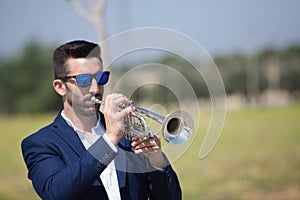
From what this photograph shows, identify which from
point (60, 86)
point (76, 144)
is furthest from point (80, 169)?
point (60, 86)

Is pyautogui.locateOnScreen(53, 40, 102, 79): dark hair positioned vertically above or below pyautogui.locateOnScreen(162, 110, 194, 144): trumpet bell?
above

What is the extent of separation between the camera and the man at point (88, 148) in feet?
7.51

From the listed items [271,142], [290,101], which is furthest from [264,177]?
[290,101]

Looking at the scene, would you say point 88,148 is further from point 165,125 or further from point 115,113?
point 165,125

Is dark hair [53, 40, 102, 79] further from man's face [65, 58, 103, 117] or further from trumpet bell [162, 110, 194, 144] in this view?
trumpet bell [162, 110, 194, 144]

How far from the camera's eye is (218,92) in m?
2.56

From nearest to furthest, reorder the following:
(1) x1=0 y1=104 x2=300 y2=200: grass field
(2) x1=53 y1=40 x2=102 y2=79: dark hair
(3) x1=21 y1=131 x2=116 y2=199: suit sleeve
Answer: (3) x1=21 y1=131 x2=116 y2=199: suit sleeve < (2) x1=53 y1=40 x2=102 y2=79: dark hair < (1) x1=0 y1=104 x2=300 y2=200: grass field

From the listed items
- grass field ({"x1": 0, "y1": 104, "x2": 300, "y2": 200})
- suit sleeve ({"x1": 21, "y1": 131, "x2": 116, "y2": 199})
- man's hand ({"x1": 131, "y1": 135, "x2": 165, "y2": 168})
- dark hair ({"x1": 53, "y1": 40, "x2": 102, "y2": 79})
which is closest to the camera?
suit sleeve ({"x1": 21, "y1": 131, "x2": 116, "y2": 199})

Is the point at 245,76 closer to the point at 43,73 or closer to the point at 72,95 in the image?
the point at 43,73

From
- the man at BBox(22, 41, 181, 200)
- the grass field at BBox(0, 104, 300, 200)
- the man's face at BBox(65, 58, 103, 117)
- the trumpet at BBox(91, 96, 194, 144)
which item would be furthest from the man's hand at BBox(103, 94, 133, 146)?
the grass field at BBox(0, 104, 300, 200)

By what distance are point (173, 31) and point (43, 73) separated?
2426 inches

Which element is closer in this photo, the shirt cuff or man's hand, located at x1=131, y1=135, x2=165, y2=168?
the shirt cuff

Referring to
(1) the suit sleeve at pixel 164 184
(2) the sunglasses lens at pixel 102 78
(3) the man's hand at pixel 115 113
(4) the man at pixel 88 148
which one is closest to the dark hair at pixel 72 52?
(4) the man at pixel 88 148

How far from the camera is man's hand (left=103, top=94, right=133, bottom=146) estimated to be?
2.22 meters
